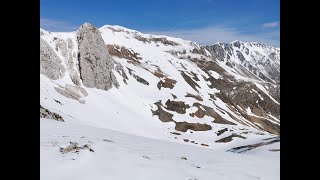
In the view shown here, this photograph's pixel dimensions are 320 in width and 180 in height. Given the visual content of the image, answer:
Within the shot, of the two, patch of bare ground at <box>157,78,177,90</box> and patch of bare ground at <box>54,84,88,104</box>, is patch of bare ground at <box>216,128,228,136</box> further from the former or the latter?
patch of bare ground at <box>157,78,177,90</box>

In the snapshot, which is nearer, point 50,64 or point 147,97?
point 50,64

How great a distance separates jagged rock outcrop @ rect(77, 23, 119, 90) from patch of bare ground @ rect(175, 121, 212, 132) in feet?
70.7

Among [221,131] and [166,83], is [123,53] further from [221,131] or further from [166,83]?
[221,131]

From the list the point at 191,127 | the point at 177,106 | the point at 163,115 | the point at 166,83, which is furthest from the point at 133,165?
the point at 166,83

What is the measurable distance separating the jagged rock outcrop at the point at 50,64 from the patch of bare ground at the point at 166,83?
33850 millimetres

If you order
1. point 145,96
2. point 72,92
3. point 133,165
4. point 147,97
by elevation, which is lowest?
point 133,165

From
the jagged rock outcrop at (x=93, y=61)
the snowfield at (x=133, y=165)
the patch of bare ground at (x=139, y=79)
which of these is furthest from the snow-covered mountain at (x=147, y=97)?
the snowfield at (x=133, y=165)

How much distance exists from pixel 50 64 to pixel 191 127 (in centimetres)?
3481

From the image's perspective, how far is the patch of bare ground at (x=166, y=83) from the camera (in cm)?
10889

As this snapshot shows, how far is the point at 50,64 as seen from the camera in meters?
78.6

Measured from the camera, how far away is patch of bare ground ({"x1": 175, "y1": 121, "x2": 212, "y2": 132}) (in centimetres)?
7904
